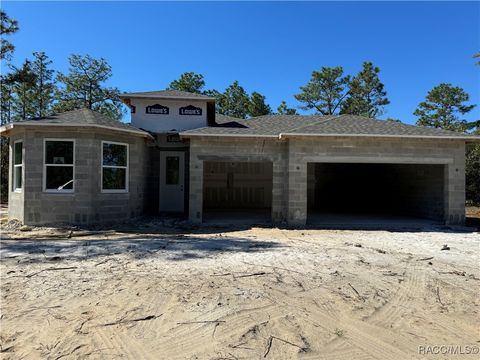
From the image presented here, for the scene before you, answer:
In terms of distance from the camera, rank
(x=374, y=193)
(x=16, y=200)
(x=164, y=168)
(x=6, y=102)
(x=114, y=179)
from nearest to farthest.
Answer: (x=16, y=200), (x=114, y=179), (x=164, y=168), (x=374, y=193), (x=6, y=102)

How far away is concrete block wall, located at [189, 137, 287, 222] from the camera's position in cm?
1250

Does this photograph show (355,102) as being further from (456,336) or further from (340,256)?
(456,336)

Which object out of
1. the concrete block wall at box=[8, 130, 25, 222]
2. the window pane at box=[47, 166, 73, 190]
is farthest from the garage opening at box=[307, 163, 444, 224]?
the concrete block wall at box=[8, 130, 25, 222]

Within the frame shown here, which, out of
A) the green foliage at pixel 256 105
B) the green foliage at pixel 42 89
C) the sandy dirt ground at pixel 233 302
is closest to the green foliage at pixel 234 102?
the green foliage at pixel 256 105

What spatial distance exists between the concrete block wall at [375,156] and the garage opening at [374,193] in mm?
502

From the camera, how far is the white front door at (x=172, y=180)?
15.2 metres

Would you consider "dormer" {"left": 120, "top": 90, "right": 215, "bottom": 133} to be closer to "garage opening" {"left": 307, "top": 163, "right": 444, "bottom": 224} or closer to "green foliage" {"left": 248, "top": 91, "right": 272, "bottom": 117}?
"garage opening" {"left": 307, "top": 163, "right": 444, "bottom": 224}

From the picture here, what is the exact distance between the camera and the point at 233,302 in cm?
458

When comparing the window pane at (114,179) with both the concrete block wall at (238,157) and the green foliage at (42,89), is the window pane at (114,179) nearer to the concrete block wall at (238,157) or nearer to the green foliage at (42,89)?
the concrete block wall at (238,157)

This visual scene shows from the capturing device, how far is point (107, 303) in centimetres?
452

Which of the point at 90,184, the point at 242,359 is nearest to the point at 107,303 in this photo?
the point at 242,359

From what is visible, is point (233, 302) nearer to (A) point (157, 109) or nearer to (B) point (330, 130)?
(B) point (330, 130)

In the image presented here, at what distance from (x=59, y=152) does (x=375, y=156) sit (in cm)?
1081

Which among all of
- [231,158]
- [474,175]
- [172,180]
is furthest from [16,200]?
[474,175]
